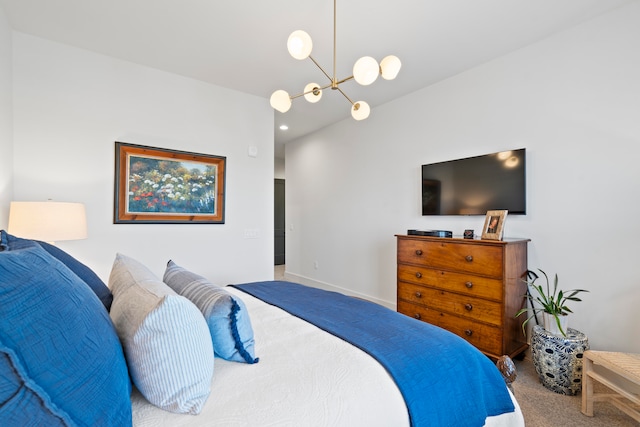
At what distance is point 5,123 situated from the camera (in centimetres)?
217

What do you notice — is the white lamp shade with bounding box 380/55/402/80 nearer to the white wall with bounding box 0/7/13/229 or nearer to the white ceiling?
the white ceiling

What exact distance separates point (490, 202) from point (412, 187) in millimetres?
949

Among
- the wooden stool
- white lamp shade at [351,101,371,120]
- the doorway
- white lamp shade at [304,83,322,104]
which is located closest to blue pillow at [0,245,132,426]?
white lamp shade at [304,83,322,104]

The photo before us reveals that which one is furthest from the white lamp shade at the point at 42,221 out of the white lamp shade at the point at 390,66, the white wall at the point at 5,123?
the white lamp shade at the point at 390,66

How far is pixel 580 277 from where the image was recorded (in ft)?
7.49

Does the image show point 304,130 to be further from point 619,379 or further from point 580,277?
point 619,379

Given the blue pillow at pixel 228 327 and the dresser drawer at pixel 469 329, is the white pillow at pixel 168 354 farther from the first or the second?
the dresser drawer at pixel 469 329

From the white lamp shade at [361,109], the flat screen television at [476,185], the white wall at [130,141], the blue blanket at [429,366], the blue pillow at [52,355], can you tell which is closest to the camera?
the blue pillow at [52,355]

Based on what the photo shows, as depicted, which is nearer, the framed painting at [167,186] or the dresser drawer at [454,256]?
the dresser drawer at [454,256]

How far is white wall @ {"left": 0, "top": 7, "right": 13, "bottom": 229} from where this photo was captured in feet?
6.83

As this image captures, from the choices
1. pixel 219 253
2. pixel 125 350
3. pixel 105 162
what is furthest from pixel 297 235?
pixel 125 350

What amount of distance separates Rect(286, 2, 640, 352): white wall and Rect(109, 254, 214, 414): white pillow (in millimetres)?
2771

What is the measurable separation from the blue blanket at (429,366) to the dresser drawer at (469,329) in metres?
1.25

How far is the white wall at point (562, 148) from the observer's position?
2098mm
